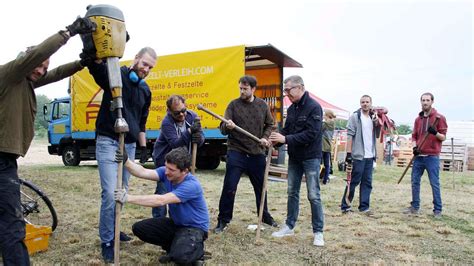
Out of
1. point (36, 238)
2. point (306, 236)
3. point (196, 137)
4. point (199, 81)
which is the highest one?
point (199, 81)

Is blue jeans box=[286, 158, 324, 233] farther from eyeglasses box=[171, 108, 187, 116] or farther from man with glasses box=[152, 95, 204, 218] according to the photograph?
eyeglasses box=[171, 108, 187, 116]

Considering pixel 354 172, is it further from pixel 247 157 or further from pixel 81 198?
pixel 81 198

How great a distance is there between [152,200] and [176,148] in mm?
856

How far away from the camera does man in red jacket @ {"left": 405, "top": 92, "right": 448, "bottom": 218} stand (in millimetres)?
6227

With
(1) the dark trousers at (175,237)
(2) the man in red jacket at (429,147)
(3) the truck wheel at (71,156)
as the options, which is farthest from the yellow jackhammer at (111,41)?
(3) the truck wheel at (71,156)

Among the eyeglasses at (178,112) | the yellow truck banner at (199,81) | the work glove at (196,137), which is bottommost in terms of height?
the work glove at (196,137)

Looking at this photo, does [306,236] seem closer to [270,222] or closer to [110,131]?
[270,222]

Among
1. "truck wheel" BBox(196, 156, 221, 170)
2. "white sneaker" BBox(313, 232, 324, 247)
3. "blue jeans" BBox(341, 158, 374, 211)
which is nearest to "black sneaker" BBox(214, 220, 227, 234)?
"white sneaker" BBox(313, 232, 324, 247)

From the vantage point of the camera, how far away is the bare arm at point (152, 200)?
3.15 meters

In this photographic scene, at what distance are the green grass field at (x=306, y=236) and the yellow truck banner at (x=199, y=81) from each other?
3.19m

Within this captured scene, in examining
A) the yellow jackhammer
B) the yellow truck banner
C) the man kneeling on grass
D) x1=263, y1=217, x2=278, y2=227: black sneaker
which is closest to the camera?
the yellow jackhammer

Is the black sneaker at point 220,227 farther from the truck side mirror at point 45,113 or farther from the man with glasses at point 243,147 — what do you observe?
the truck side mirror at point 45,113

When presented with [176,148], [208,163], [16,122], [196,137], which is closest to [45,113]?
[208,163]

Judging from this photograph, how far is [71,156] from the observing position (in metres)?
13.5
